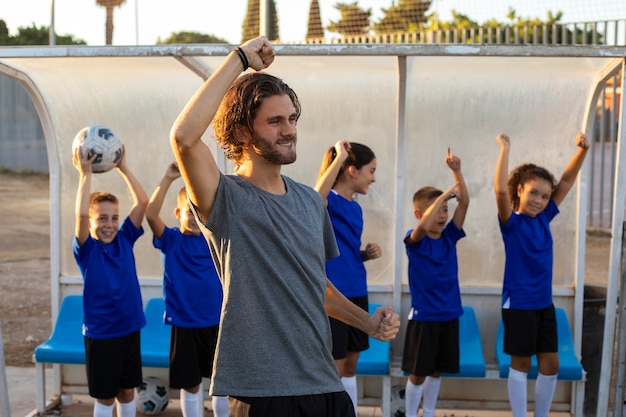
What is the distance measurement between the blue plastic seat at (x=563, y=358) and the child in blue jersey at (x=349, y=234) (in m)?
1.01

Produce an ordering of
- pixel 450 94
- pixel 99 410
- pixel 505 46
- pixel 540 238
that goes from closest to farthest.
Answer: pixel 505 46
pixel 99 410
pixel 540 238
pixel 450 94

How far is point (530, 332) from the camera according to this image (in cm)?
516

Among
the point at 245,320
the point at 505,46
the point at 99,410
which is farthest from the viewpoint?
the point at 99,410

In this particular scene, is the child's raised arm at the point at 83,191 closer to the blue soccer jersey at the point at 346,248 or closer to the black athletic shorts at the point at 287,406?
the blue soccer jersey at the point at 346,248

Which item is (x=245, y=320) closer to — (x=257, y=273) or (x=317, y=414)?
(x=257, y=273)

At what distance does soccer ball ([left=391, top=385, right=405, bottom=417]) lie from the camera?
5777mm

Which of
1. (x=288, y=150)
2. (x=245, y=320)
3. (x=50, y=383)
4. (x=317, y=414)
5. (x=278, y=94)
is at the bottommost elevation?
(x=50, y=383)

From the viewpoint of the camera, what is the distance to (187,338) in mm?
5203

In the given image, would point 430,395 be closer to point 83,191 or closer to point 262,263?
point 83,191

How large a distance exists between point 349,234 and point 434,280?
0.66 meters

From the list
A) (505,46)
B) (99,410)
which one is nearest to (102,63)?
(99,410)

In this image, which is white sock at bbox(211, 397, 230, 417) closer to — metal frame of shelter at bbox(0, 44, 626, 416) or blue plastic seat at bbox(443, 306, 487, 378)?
metal frame of shelter at bbox(0, 44, 626, 416)

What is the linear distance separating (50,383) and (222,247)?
15.7 feet

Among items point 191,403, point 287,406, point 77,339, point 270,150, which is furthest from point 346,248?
point 287,406
